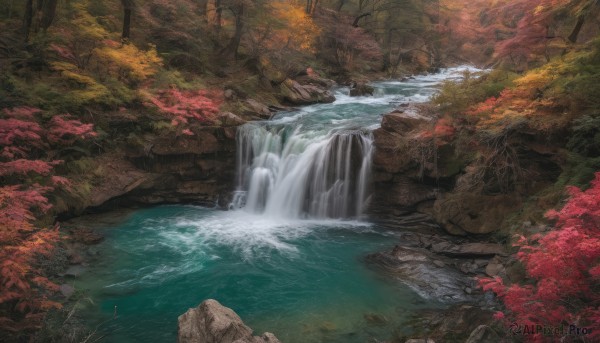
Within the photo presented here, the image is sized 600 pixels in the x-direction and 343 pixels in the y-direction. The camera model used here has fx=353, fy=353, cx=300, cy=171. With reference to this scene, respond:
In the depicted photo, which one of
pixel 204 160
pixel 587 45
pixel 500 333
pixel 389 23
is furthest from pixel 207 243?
pixel 389 23

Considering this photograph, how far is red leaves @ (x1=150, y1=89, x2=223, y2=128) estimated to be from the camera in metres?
13.7

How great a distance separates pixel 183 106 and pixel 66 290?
8048 mm

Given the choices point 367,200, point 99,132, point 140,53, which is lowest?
point 367,200

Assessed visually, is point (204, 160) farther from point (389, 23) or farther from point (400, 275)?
point (389, 23)

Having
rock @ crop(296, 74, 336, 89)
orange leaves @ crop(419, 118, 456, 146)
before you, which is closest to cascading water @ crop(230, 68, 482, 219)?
orange leaves @ crop(419, 118, 456, 146)

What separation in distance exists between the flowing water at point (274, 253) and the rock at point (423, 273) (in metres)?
0.49

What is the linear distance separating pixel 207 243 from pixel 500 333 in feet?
27.5

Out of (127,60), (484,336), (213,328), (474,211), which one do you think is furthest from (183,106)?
(484,336)

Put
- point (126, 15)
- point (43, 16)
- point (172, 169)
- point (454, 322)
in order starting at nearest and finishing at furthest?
1. point (454, 322)
2. point (43, 16)
3. point (172, 169)
4. point (126, 15)

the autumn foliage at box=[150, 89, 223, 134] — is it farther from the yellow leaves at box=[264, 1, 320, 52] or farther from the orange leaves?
the yellow leaves at box=[264, 1, 320, 52]

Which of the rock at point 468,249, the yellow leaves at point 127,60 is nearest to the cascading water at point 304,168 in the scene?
the rock at point 468,249

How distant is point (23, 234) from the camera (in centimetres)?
688

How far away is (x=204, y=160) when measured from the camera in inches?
581

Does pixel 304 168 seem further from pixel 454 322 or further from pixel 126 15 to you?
pixel 126 15
